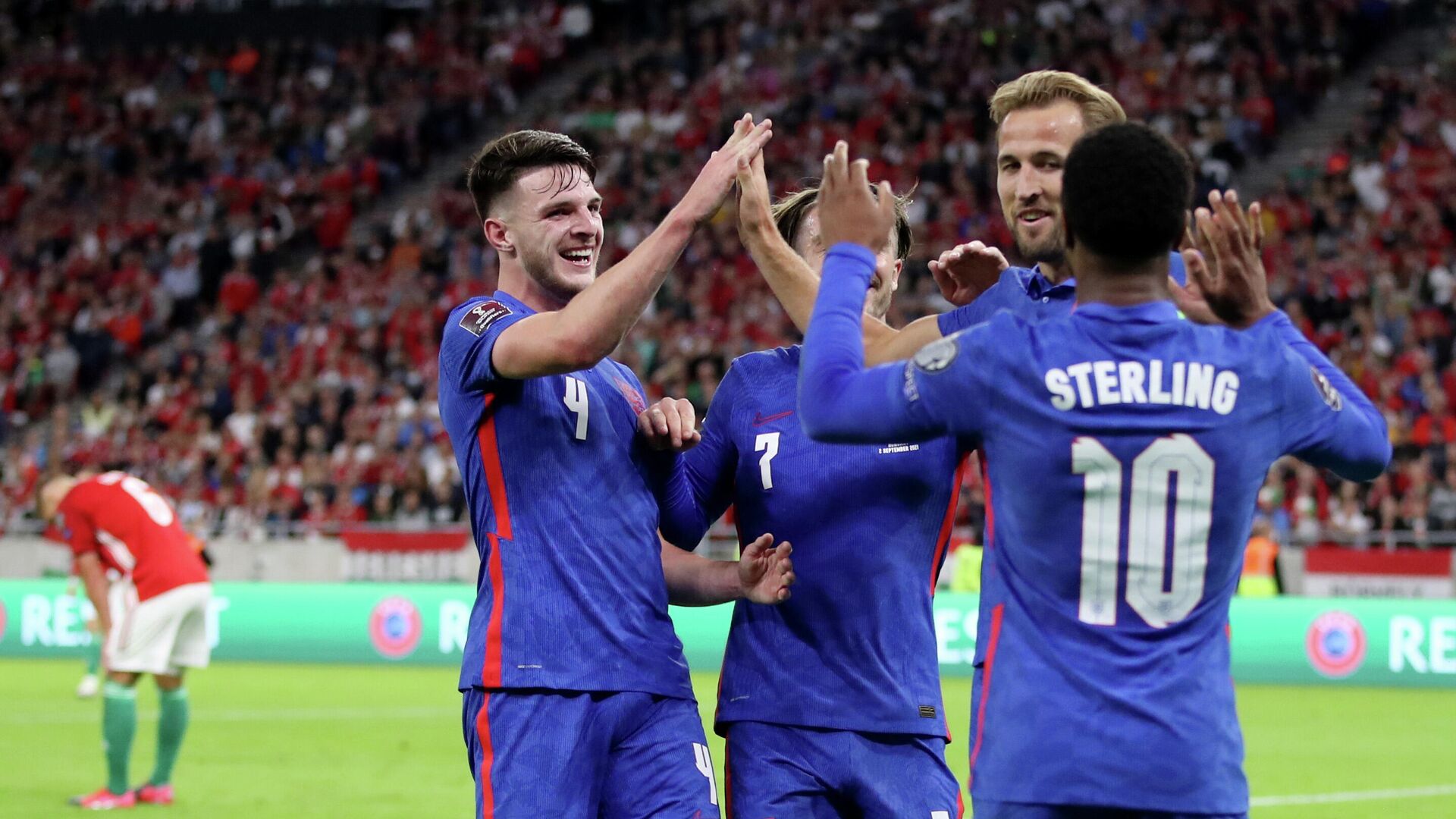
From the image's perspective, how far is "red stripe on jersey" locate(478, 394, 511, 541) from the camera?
416 centimetres

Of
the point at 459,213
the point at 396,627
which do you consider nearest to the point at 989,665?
the point at 396,627

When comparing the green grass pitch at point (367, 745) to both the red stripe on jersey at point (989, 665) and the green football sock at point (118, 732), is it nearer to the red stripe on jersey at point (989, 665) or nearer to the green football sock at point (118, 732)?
the green football sock at point (118, 732)

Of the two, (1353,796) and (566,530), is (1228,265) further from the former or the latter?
(1353,796)

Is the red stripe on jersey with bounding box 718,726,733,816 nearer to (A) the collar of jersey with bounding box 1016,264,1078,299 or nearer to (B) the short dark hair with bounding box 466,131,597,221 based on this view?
(A) the collar of jersey with bounding box 1016,264,1078,299

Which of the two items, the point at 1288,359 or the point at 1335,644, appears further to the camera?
the point at 1335,644

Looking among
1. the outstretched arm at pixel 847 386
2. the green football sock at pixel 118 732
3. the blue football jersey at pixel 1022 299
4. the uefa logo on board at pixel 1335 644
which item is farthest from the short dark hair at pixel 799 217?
the uefa logo on board at pixel 1335 644

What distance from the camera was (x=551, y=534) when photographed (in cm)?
413

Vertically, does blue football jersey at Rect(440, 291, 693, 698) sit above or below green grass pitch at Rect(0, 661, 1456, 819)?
above

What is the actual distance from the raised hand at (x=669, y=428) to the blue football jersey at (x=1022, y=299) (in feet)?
2.36

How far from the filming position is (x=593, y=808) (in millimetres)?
4020

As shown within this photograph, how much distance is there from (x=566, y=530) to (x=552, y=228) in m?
0.79

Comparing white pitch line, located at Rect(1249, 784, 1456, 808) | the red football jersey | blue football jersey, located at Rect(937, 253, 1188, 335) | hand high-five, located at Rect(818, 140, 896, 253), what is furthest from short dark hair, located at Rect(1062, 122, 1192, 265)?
the red football jersey

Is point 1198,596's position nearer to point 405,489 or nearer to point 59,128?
point 405,489

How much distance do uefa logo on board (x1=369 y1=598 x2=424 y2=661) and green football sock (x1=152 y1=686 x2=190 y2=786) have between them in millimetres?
6723
